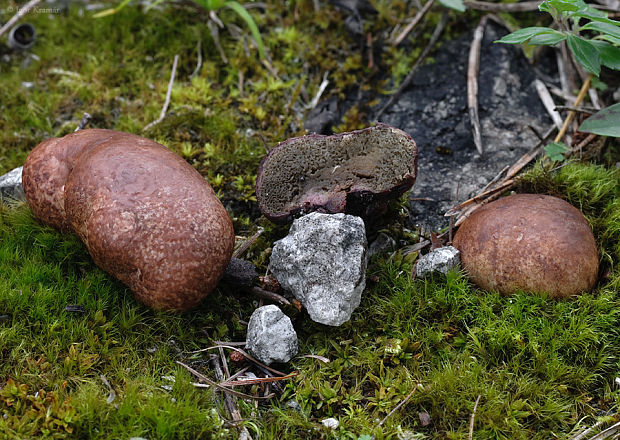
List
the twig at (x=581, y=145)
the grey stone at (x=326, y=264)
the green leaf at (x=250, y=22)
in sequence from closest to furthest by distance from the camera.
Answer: the grey stone at (x=326, y=264) < the twig at (x=581, y=145) < the green leaf at (x=250, y=22)

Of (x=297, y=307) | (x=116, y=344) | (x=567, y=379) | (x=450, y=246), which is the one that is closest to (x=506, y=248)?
(x=450, y=246)

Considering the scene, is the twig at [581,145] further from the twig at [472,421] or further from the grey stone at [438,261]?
the twig at [472,421]

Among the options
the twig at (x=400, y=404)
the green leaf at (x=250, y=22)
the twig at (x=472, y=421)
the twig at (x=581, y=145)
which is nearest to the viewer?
the twig at (x=472, y=421)

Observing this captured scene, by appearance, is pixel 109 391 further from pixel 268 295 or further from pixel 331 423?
pixel 331 423

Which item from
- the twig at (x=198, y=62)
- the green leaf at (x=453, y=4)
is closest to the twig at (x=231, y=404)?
the twig at (x=198, y=62)

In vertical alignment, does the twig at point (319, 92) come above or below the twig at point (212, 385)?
above

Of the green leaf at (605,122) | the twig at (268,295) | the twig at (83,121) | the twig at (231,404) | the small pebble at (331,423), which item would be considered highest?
the twig at (83,121)

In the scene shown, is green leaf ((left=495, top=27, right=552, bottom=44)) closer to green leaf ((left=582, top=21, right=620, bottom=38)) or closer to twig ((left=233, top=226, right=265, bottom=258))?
green leaf ((left=582, top=21, right=620, bottom=38))

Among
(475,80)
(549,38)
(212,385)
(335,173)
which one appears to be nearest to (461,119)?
(475,80)

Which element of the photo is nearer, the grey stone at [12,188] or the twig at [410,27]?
the grey stone at [12,188]
